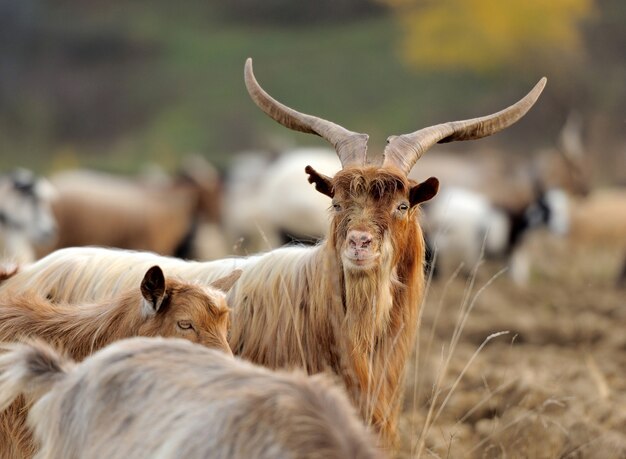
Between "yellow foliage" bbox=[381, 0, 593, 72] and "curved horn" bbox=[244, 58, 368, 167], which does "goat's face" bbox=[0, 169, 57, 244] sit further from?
"yellow foliage" bbox=[381, 0, 593, 72]

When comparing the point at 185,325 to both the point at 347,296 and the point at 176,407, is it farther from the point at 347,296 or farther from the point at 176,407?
the point at 176,407

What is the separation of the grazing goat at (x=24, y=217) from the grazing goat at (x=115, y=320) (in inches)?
443

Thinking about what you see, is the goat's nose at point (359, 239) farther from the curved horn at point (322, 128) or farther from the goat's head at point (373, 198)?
the curved horn at point (322, 128)

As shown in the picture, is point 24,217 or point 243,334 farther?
point 24,217

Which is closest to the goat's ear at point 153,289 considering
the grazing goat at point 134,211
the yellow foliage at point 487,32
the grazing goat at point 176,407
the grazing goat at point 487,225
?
the grazing goat at point 176,407

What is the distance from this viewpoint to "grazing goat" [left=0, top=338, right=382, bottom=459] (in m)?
3.65

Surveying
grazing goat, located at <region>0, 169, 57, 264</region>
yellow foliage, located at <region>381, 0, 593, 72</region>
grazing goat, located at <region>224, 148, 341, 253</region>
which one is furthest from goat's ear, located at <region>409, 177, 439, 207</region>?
yellow foliage, located at <region>381, 0, 593, 72</region>

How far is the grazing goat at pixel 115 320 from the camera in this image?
530cm

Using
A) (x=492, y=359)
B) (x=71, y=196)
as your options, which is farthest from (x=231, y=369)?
(x=71, y=196)

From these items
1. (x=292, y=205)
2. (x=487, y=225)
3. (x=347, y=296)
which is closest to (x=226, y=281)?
(x=347, y=296)

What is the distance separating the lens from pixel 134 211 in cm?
1973

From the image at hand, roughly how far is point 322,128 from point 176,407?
3.32 m

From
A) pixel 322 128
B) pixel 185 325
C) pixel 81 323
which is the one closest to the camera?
pixel 185 325

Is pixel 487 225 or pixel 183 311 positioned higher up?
pixel 487 225
